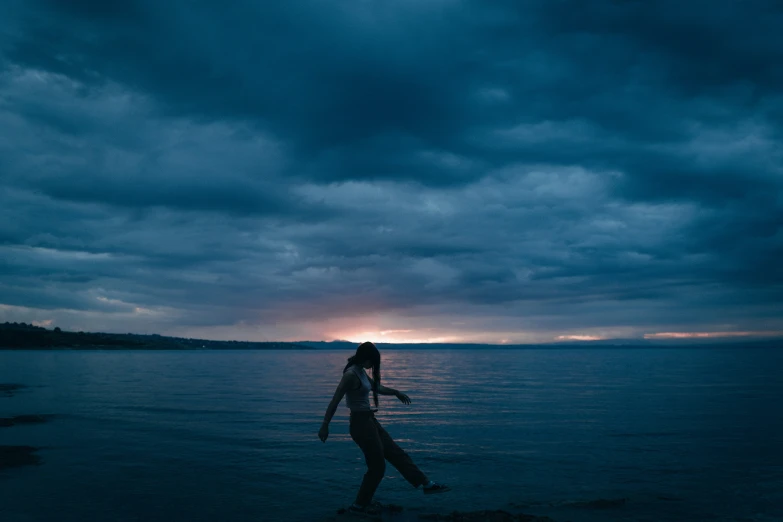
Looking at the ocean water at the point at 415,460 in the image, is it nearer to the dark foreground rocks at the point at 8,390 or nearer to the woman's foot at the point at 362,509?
the woman's foot at the point at 362,509

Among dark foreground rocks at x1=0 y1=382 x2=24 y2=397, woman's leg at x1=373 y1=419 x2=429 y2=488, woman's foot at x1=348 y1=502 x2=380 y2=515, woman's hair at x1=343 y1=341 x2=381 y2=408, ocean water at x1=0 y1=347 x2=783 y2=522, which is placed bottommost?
dark foreground rocks at x1=0 y1=382 x2=24 y2=397

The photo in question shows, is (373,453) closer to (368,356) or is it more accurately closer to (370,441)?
(370,441)

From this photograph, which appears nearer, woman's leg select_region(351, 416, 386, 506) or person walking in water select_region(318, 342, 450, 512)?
person walking in water select_region(318, 342, 450, 512)

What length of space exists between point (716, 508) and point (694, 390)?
32.6 meters

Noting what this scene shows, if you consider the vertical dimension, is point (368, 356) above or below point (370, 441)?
above

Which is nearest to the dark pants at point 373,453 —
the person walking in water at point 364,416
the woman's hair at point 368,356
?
the person walking in water at point 364,416

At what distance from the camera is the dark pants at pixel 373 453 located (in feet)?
30.5

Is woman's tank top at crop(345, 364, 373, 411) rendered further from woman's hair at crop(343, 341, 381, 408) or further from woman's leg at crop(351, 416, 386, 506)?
woman's leg at crop(351, 416, 386, 506)

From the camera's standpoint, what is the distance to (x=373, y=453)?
9.31 metres

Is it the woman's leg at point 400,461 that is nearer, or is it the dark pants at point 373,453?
the dark pants at point 373,453

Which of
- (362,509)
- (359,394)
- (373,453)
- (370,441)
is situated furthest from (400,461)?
(359,394)

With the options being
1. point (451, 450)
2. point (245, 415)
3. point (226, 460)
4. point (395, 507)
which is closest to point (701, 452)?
point (451, 450)

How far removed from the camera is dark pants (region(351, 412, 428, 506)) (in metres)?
9.30

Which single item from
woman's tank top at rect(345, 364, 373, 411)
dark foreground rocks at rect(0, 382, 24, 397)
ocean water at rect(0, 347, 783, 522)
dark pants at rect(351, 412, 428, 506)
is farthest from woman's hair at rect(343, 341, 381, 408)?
dark foreground rocks at rect(0, 382, 24, 397)
